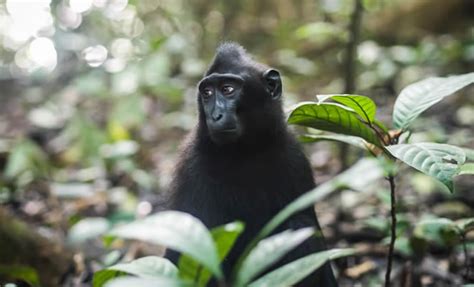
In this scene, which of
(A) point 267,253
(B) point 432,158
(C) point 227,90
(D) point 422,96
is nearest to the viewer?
(A) point 267,253

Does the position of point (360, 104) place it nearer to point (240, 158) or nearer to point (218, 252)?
point (218, 252)

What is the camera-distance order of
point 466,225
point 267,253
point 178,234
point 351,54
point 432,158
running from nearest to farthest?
point 178,234, point 267,253, point 432,158, point 466,225, point 351,54

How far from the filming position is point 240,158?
4.40 m

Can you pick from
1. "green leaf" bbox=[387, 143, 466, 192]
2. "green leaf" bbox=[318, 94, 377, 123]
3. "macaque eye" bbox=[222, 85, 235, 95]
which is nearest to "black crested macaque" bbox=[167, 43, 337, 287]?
"macaque eye" bbox=[222, 85, 235, 95]

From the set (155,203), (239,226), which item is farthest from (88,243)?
(239,226)

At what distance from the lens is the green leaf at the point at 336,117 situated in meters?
3.12

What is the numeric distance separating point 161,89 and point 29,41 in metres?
4.50

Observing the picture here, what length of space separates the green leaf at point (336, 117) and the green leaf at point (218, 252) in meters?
1.00

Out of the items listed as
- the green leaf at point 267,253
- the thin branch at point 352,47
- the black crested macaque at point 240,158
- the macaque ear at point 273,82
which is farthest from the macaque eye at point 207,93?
the green leaf at point 267,253

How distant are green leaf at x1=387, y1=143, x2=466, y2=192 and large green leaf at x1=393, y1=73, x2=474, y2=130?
274 mm

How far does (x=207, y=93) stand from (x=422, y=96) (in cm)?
154

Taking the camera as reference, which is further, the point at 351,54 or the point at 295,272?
the point at 351,54

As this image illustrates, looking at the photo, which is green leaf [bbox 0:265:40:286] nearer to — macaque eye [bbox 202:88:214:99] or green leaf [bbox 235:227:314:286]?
macaque eye [bbox 202:88:214:99]

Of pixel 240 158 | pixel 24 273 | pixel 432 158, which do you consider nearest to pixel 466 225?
pixel 432 158
